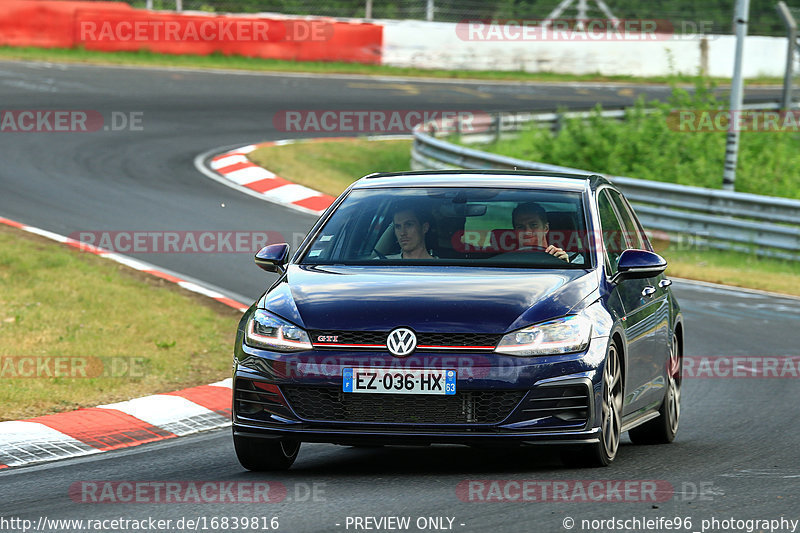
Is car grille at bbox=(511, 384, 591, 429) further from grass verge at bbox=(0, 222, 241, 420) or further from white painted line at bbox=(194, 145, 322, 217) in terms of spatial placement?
white painted line at bbox=(194, 145, 322, 217)

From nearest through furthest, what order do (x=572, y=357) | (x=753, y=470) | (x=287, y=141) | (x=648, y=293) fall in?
1. (x=572, y=357)
2. (x=753, y=470)
3. (x=648, y=293)
4. (x=287, y=141)

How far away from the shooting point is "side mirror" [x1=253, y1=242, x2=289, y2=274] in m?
7.71

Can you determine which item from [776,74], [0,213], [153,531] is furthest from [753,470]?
[776,74]

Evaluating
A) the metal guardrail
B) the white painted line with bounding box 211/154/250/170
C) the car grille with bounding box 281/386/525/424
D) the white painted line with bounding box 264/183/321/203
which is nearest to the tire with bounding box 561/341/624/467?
the car grille with bounding box 281/386/525/424

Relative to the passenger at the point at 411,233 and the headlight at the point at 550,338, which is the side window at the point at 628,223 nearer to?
the passenger at the point at 411,233

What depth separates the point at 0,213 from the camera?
17.2 meters

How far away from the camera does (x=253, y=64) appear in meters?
35.9

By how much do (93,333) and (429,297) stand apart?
5.23 metres

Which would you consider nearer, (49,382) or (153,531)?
(153,531)

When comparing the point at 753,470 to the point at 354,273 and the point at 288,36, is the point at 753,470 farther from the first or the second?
the point at 288,36

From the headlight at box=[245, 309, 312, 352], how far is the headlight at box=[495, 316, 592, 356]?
0.94 m

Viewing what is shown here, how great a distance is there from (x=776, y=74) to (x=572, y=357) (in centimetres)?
4147

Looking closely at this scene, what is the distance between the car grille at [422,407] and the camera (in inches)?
257

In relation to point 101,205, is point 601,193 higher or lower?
higher
